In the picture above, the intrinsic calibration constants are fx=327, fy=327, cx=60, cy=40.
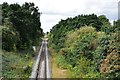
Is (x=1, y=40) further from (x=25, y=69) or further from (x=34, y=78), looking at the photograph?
(x=34, y=78)

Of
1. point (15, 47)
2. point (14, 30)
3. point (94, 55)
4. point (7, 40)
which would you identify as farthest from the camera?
point (14, 30)

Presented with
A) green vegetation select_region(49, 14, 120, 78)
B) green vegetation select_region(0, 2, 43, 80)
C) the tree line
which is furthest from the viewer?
the tree line

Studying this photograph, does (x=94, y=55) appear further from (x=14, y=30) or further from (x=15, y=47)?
(x=14, y=30)

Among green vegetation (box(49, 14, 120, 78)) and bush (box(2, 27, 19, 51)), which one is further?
bush (box(2, 27, 19, 51))

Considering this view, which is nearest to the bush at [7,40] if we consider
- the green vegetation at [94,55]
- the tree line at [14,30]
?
the tree line at [14,30]

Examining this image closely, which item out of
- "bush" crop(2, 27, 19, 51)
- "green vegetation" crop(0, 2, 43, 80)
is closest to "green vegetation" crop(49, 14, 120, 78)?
"green vegetation" crop(0, 2, 43, 80)

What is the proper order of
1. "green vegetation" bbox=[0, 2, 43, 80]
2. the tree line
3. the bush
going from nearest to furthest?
"green vegetation" bbox=[0, 2, 43, 80] < the bush < the tree line

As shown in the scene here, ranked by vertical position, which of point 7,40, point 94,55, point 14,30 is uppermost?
point 14,30

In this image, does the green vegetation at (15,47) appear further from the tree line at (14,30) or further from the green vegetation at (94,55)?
the green vegetation at (94,55)

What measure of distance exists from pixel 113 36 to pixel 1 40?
16526mm

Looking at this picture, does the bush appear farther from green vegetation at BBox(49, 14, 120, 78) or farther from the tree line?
green vegetation at BBox(49, 14, 120, 78)

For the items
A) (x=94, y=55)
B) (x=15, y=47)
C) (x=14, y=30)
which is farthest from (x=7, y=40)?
(x=94, y=55)

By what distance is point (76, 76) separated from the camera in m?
25.8

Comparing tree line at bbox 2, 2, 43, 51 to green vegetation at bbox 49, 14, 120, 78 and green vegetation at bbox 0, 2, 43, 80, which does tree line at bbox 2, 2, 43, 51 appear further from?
green vegetation at bbox 49, 14, 120, 78
